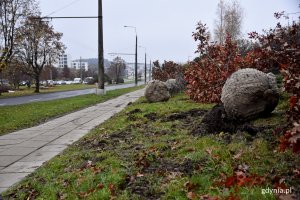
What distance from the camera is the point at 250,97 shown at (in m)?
7.98

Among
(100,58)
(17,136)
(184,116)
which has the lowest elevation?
(17,136)

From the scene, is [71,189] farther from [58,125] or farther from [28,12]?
[28,12]

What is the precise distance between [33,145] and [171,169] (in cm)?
502

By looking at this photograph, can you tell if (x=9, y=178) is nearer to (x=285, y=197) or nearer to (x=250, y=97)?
(x=285, y=197)

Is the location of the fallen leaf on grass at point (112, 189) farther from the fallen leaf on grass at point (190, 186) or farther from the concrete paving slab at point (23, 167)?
the concrete paving slab at point (23, 167)

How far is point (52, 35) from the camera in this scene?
46.5 meters

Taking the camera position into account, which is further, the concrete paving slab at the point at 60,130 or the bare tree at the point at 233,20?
the bare tree at the point at 233,20

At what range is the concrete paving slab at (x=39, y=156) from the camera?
312 inches

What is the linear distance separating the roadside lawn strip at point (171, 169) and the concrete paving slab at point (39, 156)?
359mm

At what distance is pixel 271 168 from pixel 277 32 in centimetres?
309

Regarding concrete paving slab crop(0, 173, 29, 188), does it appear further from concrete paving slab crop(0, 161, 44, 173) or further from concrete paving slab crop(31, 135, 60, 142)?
concrete paving slab crop(31, 135, 60, 142)

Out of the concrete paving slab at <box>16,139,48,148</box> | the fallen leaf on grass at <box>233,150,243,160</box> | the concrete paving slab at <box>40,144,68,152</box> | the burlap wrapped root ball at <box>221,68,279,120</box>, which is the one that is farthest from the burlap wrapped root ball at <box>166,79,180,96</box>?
the fallen leaf on grass at <box>233,150,243,160</box>

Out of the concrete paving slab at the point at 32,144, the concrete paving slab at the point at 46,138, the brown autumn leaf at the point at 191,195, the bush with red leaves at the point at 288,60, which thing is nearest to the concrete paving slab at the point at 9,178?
the concrete paving slab at the point at 32,144

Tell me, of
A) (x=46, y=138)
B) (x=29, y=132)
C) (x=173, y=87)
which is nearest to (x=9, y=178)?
(x=46, y=138)
